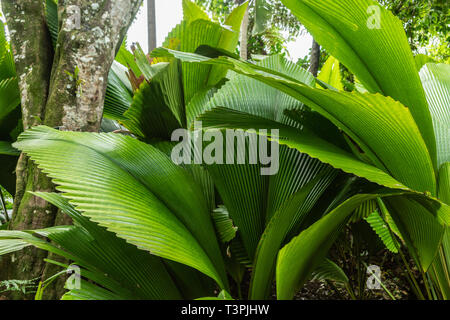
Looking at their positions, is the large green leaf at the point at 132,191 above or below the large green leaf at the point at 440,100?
below

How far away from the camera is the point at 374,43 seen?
64 centimetres

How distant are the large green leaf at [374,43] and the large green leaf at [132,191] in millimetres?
451

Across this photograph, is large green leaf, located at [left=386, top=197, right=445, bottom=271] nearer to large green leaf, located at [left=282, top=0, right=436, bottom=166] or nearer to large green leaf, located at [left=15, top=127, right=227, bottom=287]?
large green leaf, located at [left=282, top=0, right=436, bottom=166]

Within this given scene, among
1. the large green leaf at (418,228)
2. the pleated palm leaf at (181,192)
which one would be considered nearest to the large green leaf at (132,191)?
the pleated palm leaf at (181,192)

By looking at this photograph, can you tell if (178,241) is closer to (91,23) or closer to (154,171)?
(154,171)

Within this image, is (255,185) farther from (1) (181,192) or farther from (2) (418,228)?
(2) (418,228)

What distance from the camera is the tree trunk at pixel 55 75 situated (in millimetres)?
870

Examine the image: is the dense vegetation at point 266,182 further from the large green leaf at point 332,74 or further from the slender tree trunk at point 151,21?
the slender tree trunk at point 151,21

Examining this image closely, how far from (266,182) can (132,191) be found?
0.32 m

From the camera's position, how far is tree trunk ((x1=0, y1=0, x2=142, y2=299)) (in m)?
0.87

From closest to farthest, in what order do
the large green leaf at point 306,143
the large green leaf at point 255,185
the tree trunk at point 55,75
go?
1. the large green leaf at point 306,143
2. the large green leaf at point 255,185
3. the tree trunk at point 55,75

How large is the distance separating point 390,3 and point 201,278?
412 cm

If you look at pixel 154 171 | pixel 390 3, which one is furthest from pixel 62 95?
pixel 390 3

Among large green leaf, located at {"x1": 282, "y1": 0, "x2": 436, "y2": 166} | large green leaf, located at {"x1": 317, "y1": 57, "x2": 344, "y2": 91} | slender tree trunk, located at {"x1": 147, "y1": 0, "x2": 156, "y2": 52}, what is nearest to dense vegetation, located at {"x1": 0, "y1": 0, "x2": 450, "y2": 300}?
large green leaf, located at {"x1": 282, "y1": 0, "x2": 436, "y2": 166}
